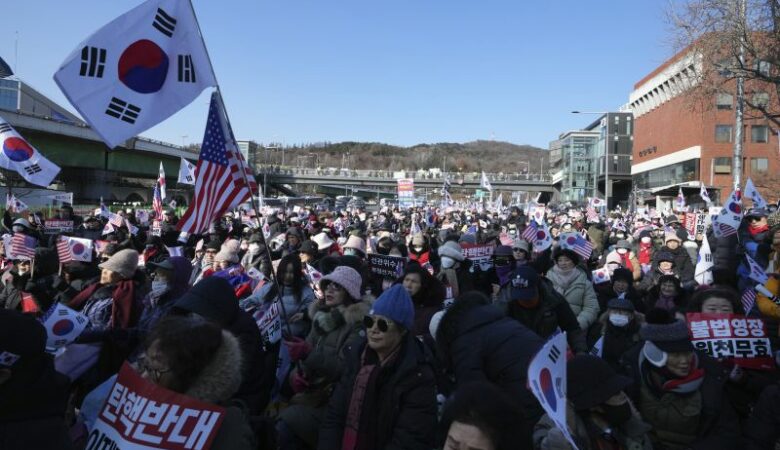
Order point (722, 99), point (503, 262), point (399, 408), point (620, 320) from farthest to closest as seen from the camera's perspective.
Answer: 1. point (722, 99)
2. point (503, 262)
3. point (620, 320)
4. point (399, 408)

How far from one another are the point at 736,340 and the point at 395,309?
100.0 inches

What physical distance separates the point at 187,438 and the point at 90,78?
3.25 meters

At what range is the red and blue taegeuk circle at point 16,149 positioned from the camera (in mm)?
13711

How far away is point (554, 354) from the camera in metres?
2.64

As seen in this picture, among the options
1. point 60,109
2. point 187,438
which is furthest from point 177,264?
point 60,109

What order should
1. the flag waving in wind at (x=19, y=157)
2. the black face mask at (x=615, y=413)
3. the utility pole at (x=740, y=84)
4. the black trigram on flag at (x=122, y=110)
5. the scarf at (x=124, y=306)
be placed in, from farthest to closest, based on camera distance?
the utility pole at (x=740, y=84)
the flag waving in wind at (x=19, y=157)
the scarf at (x=124, y=306)
the black trigram on flag at (x=122, y=110)
the black face mask at (x=615, y=413)

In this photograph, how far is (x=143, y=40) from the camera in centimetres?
495

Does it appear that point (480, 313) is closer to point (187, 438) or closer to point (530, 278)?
point (530, 278)

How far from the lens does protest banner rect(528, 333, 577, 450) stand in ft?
7.85

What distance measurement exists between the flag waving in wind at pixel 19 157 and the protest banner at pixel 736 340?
13455mm

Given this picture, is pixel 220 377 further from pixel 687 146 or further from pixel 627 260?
pixel 687 146

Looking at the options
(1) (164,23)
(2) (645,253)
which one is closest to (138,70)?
(1) (164,23)

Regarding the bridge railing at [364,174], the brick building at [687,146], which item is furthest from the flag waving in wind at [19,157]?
the bridge railing at [364,174]

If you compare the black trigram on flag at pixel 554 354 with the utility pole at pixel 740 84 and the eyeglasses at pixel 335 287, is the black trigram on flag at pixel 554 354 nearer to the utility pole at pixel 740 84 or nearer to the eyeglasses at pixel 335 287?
the eyeglasses at pixel 335 287
